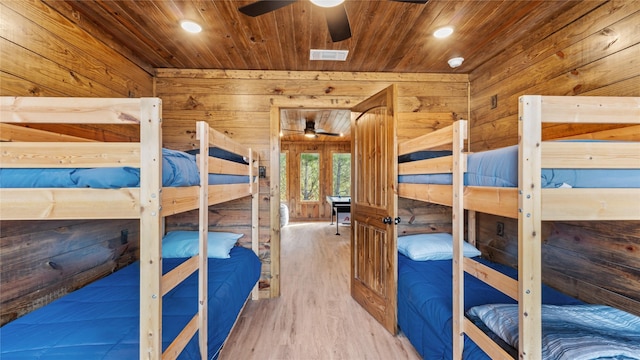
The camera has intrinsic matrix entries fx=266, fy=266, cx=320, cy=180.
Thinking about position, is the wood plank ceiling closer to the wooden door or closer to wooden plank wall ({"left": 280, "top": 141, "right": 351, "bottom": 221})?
the wooden door

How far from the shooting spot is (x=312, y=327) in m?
2.29

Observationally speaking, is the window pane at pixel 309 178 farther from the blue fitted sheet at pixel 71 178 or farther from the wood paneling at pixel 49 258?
the blue fitted sheet at pixel 71 178

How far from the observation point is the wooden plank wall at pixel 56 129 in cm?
148

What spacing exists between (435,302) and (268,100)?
8.03 feet

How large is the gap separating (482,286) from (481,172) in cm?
95

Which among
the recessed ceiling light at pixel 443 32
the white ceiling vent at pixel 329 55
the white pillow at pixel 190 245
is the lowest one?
the white pillow at pixel 190 245

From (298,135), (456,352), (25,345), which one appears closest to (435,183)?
(456,352)

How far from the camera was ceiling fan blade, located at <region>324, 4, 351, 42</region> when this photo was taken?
1.56m

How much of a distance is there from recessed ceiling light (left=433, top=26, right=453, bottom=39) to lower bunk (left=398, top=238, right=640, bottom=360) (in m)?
1.87

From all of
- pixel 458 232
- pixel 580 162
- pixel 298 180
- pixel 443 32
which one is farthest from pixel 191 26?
pixel 298 180

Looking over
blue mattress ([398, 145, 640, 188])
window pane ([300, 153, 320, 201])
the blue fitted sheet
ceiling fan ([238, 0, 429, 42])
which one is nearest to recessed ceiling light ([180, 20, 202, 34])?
ceiling fan ([238, 0, 429, 42])

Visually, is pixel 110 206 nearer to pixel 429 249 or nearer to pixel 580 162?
pixel 580 162

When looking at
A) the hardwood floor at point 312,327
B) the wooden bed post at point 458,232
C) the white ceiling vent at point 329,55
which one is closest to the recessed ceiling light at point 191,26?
the white ceiling vent at point 329,55

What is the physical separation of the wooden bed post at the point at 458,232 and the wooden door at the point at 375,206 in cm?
62
